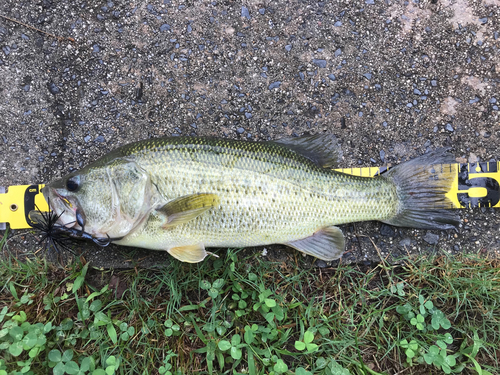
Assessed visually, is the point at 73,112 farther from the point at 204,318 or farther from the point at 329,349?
the point at 329,349

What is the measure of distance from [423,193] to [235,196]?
1.79m

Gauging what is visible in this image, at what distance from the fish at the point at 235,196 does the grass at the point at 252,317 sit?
0.39 meters

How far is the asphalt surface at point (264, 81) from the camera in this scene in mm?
3094

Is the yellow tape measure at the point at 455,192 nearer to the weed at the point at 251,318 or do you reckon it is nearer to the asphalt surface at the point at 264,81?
the asphalt surface at the point at 264,81

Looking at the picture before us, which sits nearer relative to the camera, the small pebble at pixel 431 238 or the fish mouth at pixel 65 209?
the fish mouth at pixel 65 209

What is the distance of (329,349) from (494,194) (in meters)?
2.26

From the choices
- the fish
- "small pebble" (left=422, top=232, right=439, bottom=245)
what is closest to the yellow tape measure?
the fish

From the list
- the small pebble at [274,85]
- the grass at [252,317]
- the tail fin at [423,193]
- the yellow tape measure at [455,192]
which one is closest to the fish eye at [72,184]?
the yellow tape measure at [455,192]

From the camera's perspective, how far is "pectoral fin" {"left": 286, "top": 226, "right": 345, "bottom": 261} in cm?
279

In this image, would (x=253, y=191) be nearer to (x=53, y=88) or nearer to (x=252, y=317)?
(x=252, y=317)

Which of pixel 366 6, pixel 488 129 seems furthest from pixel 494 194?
pixel 366 6

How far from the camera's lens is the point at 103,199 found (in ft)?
8.08

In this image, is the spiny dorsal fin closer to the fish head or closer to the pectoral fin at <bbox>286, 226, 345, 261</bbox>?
the pectoral fin at <bbox>286, 226, 345, 261</bbox>

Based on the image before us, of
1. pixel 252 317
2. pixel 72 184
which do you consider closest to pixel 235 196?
pixel 252 317
